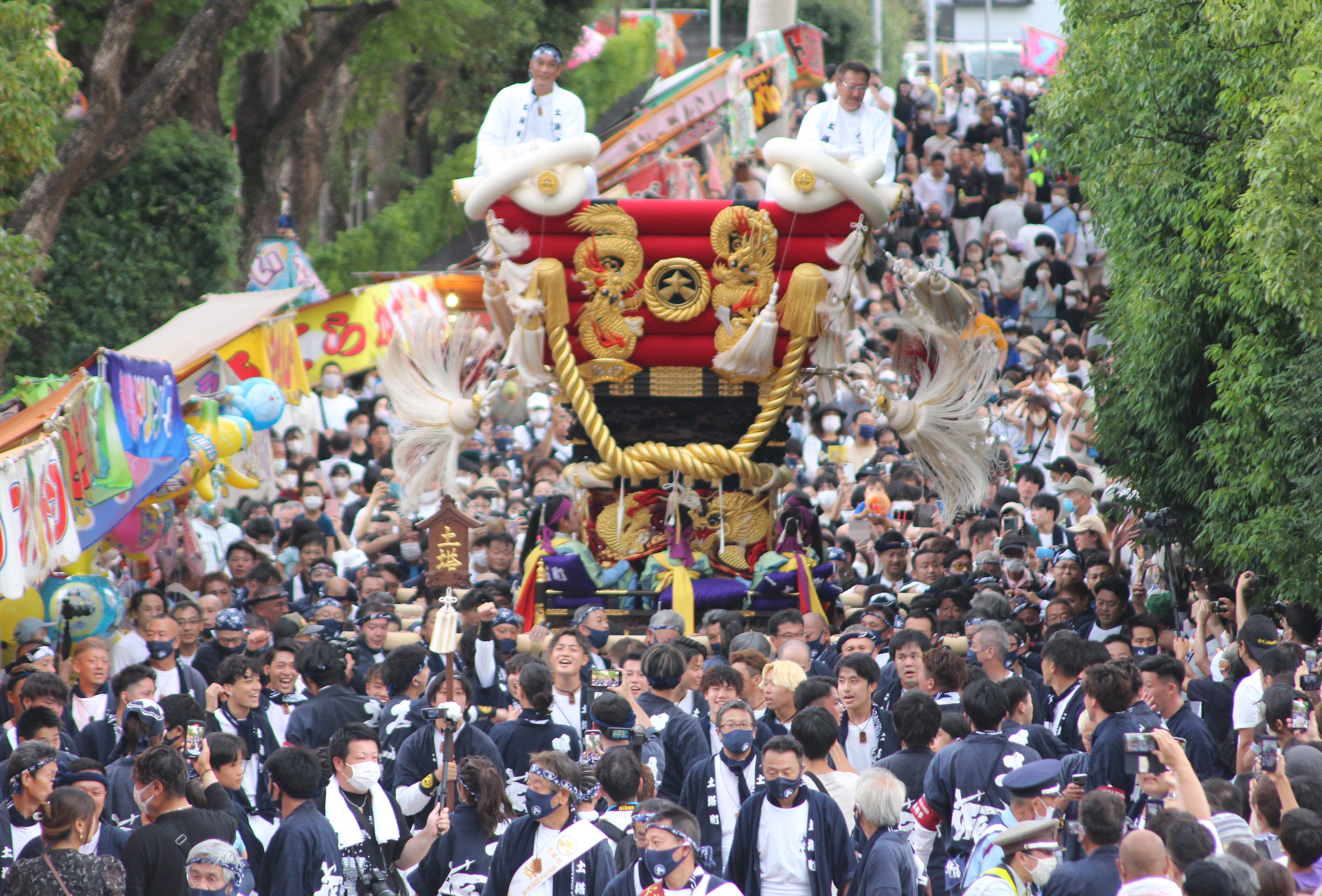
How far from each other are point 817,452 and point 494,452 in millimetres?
3220

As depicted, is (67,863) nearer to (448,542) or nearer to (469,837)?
(469,837)

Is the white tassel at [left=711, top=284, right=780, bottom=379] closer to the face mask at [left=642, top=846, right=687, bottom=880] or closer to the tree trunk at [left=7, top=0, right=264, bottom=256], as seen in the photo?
the face mask at [left=642, top=846, right=687, bottom=880]

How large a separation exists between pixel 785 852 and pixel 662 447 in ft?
18.1

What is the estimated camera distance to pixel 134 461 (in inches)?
410

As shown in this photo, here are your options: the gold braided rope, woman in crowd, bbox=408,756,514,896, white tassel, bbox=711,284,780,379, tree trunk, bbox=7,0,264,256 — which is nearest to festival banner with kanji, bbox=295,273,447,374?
tree trunk, bbox=7,0,264,256

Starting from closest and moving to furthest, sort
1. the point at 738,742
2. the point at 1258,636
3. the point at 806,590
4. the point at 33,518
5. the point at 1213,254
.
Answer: the point at 738,742 → the point at 1258,636 → the point at 33,518 → the point at 1213,254 → the point at 806,590

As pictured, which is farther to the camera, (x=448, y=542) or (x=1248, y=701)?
(x=448, y=542)

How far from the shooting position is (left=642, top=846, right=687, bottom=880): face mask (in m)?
5.12

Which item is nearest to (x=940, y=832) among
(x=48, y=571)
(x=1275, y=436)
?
(x=1275, y=436)

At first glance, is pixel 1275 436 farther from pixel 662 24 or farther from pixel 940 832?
pixel 662 24

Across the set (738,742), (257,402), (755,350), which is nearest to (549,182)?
(755,350)

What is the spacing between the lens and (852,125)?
35.9ft

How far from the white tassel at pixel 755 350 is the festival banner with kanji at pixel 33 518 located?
4.17 m

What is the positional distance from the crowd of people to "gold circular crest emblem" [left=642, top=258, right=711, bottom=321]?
48.5 inches
